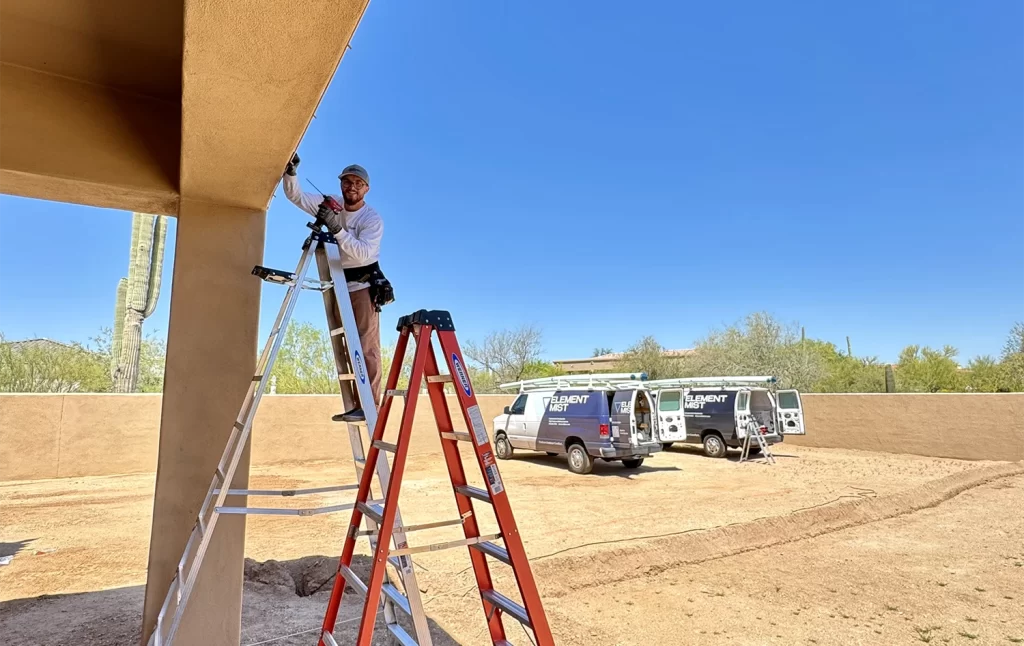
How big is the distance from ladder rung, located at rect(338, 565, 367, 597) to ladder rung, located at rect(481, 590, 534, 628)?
1.50 ft

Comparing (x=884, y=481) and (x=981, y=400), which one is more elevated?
(x=981, y=400)

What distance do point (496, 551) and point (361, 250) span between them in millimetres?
1598

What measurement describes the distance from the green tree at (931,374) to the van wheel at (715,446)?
17.5 m

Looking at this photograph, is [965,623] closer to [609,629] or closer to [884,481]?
[609,629]

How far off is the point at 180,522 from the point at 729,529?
18.8 ft

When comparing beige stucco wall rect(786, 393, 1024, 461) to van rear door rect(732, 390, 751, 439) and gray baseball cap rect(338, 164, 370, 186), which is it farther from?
gray baseball cap rect(338, 164, 370, 186)

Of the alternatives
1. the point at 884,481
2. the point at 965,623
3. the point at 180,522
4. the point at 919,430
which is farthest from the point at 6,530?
the point at 919,430

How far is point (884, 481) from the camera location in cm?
969

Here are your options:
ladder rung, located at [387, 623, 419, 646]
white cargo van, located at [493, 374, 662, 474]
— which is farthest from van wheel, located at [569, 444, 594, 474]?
ladder rung, located at [387, 623, 419, 646]

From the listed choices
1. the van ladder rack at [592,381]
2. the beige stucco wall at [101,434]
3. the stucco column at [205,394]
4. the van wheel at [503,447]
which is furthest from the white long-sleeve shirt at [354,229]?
the van wheel at [503,447]

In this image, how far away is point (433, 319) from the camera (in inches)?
77.8

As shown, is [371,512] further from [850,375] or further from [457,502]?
[850,375]

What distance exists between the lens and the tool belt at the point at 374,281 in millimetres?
2820

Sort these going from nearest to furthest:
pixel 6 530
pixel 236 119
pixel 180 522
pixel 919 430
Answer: pixel 236 119 → pixel 180 522 → pixel 6 530 → pixel 919 430
